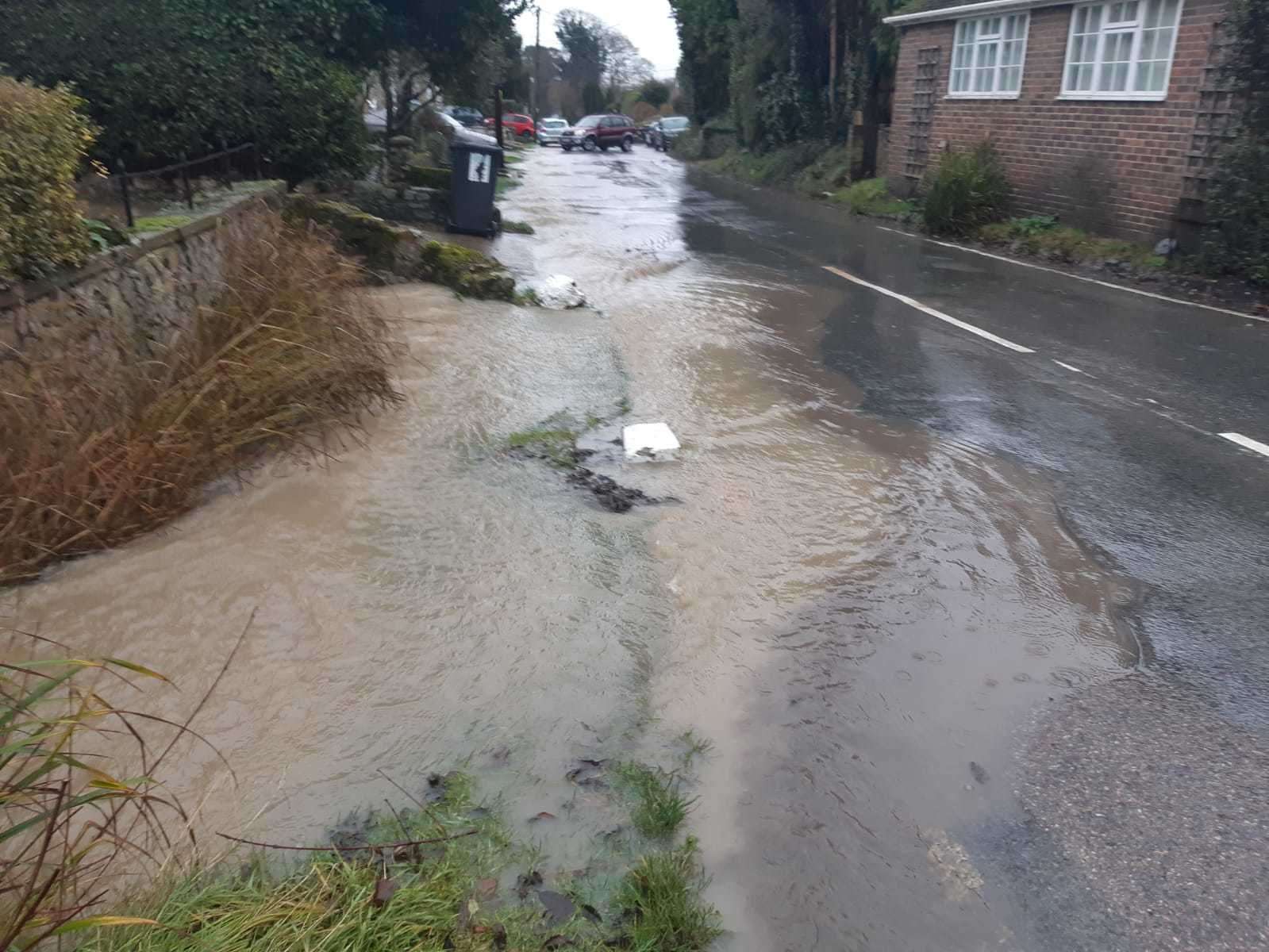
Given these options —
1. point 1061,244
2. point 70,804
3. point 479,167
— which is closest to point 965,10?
point 1061,244

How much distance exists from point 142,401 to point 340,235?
574cm

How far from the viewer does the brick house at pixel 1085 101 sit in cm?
1319

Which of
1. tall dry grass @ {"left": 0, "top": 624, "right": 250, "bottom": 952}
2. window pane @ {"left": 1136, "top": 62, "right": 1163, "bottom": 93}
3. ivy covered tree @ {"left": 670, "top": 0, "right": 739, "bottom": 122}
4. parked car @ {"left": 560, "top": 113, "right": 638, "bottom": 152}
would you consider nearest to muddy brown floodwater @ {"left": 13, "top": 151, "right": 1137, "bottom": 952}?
tall dry grass @ {"left": 0, "top": 624, "right": 250, "bottom": 952}

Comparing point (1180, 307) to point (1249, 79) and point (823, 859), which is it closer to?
point (1249, 79)

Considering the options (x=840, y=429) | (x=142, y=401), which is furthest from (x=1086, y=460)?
(x=142, y=401)

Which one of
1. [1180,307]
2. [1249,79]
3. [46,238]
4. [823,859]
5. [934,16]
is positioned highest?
[934,16]

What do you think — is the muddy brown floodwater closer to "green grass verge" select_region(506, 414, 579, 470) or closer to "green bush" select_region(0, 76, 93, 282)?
"green grass verge" select_region(506, 414, 579, 470)

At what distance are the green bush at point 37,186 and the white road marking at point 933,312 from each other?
297 inches

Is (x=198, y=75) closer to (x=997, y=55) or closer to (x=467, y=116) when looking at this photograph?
(x=997, y=55)

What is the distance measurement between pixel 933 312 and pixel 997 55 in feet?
30.7

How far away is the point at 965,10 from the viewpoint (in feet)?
59.1

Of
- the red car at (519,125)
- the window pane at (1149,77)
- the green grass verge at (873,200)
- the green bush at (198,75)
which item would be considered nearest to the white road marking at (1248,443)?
the window pane at (1149,77)

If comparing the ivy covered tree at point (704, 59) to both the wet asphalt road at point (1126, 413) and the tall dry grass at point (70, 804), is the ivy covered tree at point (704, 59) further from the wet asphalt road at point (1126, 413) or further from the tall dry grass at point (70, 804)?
the tall dry grass at point (70, 804)

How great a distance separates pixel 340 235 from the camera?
10562mm
